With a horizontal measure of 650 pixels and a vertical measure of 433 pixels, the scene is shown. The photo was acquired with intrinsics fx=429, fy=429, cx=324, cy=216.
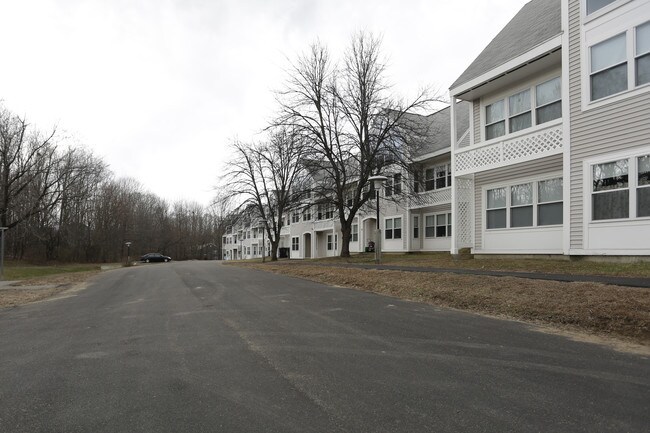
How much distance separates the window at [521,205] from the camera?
16.2 meters

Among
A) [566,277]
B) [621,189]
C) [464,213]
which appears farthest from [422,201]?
[566,277]

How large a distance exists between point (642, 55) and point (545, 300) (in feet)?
26.9

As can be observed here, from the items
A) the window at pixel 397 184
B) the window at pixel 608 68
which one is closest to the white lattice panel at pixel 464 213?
the window at pixel 397 184

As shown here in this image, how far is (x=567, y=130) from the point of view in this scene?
1366 centimetres

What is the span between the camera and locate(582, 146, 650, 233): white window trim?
11.8 meters

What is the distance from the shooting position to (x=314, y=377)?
4680mm

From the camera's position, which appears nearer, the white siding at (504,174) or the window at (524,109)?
the window at (524,109)

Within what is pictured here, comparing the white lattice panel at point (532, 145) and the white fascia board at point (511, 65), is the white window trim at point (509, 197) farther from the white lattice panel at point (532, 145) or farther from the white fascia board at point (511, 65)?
the white fascia board at point (511, 65)

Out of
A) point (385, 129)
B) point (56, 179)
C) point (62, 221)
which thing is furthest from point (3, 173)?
point (385, 129)

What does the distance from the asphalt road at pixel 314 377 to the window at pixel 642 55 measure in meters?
8.88

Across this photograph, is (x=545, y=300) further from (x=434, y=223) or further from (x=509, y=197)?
(x=434, y=223)

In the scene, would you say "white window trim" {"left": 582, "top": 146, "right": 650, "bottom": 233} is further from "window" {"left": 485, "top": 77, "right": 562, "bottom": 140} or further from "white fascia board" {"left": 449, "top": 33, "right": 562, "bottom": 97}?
"white fascia board" {"left": 449, "top": 33, "right": 562, "bottom": 97}

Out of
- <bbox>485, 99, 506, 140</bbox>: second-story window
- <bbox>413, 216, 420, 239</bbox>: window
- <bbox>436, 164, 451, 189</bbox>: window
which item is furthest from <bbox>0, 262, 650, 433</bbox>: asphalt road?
<bbox>413, 216, 420, 239</bbox>: window

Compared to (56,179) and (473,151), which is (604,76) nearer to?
(473,151)
